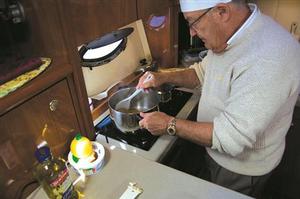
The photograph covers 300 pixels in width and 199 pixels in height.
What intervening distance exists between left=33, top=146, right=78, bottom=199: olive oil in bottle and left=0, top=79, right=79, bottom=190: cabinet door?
5 cm

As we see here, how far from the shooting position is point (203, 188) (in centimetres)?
82

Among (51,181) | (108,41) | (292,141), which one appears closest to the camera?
(51,181)

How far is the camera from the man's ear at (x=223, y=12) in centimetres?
85

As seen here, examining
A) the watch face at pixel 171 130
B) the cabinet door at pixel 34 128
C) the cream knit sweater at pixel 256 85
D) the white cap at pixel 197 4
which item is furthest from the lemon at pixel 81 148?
the white cap at pixel 197 4

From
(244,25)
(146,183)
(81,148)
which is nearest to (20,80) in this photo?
(81,148)

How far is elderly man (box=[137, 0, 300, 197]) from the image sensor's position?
813 millimetres

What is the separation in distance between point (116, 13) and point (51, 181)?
63cm

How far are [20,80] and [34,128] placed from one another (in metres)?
0.16

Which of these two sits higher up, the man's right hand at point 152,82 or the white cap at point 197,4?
the white cap at point 197,4

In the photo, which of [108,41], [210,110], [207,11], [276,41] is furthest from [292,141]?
[108,41]

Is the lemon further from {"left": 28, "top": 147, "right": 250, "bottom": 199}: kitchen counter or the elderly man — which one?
the elderly man

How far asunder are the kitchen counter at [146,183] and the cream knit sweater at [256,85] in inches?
6.7

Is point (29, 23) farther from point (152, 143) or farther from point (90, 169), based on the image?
point (152, 143)

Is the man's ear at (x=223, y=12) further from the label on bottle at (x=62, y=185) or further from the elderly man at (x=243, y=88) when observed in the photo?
the label on bottle at (x=62, y=185)
